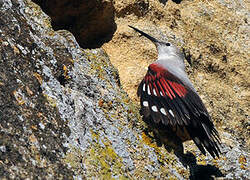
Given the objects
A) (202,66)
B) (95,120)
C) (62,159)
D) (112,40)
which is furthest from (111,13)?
(62,159)

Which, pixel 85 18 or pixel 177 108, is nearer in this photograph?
pixel 177 108

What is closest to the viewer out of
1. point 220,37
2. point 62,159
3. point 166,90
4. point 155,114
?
point 62,159

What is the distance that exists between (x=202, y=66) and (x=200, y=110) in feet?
4.37

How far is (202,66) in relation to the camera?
4.98 metres

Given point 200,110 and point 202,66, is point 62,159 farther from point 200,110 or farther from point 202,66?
point 202,66

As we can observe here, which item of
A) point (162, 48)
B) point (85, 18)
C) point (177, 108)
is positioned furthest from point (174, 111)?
point (85, 18)

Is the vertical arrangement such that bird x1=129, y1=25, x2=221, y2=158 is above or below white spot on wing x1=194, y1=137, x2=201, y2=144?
above

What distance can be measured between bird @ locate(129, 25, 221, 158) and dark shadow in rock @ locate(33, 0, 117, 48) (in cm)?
82

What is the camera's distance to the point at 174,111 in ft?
12.0

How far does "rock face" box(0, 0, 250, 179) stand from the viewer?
2518mm

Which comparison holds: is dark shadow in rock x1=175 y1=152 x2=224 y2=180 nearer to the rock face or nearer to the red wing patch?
the rock face

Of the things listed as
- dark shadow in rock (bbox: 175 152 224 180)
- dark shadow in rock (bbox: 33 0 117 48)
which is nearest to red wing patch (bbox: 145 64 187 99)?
dark shadow in rock (bbox: 175 152 224 180)

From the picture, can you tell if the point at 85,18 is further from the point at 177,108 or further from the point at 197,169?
the point at 197,169

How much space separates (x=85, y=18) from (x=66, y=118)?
5.99 ft
